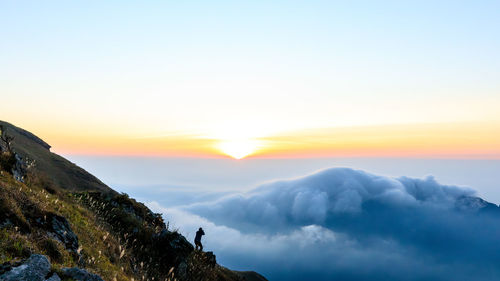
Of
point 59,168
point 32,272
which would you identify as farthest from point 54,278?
point 59,168

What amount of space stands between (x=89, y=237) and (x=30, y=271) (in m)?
6.85

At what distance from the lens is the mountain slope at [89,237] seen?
287 inches

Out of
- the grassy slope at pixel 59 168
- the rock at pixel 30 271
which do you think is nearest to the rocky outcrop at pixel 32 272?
the rock at pixel 30 271

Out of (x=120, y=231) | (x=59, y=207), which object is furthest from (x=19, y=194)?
(x=120, y=231)

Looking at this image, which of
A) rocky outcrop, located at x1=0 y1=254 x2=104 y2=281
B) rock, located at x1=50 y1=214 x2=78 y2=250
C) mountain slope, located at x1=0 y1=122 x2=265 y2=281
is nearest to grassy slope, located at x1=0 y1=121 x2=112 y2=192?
mountain slope, located at x1=0 y1=122 x2=265 y2=281

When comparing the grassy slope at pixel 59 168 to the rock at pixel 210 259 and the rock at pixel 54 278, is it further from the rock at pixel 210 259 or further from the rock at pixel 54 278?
the rock at pixel 54 278

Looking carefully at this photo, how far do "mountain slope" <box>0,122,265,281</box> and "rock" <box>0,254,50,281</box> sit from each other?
0.16 meters

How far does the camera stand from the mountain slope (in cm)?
730

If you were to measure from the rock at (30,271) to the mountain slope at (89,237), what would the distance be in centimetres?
16

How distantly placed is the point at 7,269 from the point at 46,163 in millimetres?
67013

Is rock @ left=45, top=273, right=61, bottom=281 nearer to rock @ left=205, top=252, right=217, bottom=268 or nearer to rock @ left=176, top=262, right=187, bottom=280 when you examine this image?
rock @ left=176, top=262, right=187, bottom=280

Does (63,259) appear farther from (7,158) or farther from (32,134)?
(32,134)

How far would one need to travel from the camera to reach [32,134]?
81625 millimetres

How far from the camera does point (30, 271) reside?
4906 millimetres
